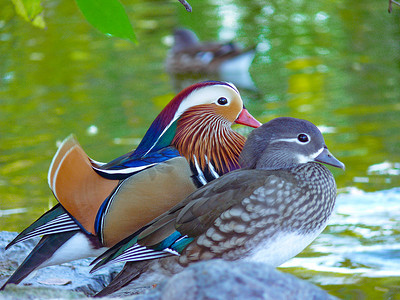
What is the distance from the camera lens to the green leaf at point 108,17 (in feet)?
6.64

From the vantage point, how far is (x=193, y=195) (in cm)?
295

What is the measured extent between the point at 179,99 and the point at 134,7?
32.4ft

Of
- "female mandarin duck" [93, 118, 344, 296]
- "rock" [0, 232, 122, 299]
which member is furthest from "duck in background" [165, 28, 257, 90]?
"female mandarin duck" [93, 118, 344, 296]

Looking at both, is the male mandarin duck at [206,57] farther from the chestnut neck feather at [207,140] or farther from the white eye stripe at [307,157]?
the white eye stripe at [307,157]

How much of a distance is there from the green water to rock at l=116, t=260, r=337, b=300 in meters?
1.70

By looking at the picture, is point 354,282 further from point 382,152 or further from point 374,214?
point 382,152

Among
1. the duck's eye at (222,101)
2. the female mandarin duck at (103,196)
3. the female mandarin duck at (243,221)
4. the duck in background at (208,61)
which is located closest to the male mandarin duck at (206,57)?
the duck in background at (208,61)

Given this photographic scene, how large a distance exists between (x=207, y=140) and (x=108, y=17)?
142 centimetres

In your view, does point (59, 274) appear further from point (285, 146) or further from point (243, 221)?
point (285, 146)

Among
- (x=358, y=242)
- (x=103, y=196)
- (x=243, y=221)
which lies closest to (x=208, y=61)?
(x=358, y=242)

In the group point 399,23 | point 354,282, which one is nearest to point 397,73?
point 399,23

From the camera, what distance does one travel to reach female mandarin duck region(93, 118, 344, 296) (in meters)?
2.81

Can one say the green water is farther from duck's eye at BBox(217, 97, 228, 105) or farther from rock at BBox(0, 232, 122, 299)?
rock at BBox(0, 232, 122, 299)

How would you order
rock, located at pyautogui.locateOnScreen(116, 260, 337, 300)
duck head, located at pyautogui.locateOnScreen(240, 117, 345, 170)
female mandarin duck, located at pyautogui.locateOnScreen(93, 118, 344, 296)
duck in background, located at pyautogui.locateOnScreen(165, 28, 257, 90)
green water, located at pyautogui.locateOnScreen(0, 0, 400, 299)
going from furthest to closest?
duck in background, located at pyautogui.locateOnScreen(165, 28, 257, 90)
green water, located at pyautogui.locateOnScreen(0, 0, 400, 299)
duck head, located at pyautogui.locateOnScreen(240, 117, 345, 170)
female mandarin duck, located at pyautogui.locateOnScreen(93, 118, 344, 296)
rock, located at pyautogui.locateOnScreen(116, 260, 337, 300)
